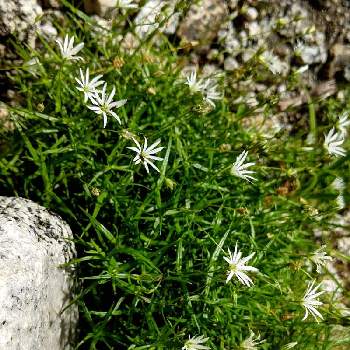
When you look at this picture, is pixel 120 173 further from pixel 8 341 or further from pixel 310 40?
pixel 310 40

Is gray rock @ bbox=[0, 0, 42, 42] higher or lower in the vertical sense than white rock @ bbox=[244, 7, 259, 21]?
higher

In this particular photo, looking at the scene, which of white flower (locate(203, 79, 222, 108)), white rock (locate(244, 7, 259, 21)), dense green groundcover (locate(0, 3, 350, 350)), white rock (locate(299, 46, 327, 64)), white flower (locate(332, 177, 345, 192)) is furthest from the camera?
white rock (locate(299, 46, 327, 64))

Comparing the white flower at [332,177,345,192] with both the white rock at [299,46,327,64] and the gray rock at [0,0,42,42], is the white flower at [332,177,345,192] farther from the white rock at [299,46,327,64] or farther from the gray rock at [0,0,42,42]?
the gray rock at [0,0,42,42]

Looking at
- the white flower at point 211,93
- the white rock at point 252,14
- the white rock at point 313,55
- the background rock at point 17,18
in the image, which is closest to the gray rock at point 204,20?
the white rock at point 252,14

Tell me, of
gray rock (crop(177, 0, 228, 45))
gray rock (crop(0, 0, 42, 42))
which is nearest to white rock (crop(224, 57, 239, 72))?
gray rock (crop(177, 0, 228, 45))

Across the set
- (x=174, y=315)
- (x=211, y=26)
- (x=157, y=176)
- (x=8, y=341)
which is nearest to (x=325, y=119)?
(x=211, y=26)

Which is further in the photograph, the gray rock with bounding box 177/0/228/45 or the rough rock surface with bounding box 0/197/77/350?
the gray rock with bounding box 177/0/228/45

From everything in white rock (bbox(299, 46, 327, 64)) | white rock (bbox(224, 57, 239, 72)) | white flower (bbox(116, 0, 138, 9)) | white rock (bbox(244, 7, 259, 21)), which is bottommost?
white rock (bbox(299, 46, 327, 64))
